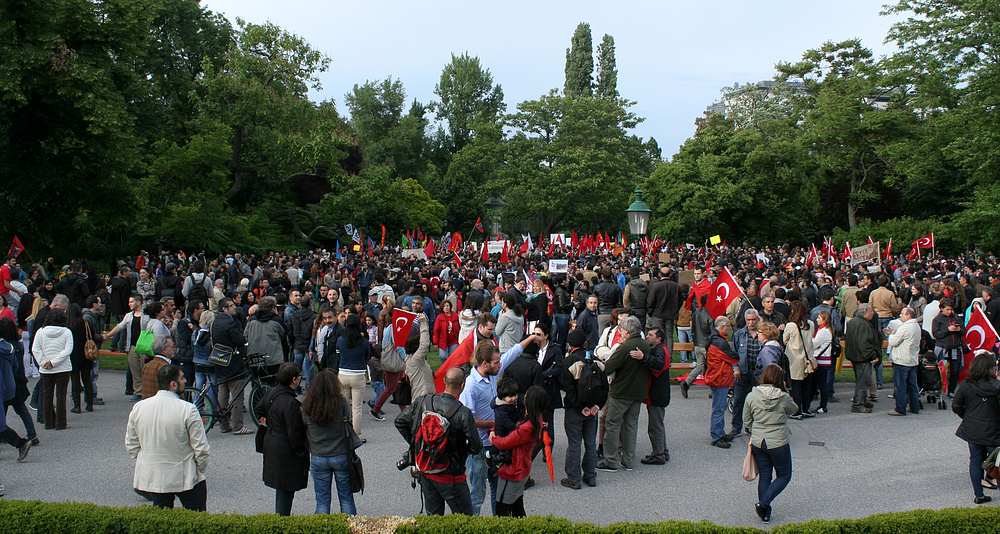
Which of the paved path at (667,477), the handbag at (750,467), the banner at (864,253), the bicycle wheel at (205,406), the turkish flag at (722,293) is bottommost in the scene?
the paved path at (667,477)

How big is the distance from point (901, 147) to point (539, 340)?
3486cm

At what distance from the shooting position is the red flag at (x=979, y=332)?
29.8 feet

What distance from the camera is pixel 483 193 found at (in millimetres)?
53812

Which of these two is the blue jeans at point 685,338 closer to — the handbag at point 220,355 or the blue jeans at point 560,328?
the blue jeans at point 560,328

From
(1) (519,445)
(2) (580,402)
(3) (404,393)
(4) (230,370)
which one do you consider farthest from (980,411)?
(4) (230,370)

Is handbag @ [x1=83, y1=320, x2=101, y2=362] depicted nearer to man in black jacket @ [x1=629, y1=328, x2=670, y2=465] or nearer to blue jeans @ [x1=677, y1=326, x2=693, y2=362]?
man in black jacket @ [x1=629, y1=328, x2=670, y2=465]

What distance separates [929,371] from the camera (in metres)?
10.5

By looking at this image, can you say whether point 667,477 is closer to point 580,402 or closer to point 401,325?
point 580,402

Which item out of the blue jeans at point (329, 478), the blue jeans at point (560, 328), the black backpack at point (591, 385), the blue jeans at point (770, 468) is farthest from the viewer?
the blue jeans at point (560, 328)

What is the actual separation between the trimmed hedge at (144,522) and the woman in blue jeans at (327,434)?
53 centimetres

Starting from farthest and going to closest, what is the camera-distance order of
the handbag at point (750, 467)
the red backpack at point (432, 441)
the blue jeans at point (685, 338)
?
the blue jeans at point (685, 338), the handbag at point (750, 467), the red backpack at point (432, 441)

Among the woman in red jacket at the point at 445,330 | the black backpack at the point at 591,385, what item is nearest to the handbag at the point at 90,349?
the woman in red jacket at the point at 445,330

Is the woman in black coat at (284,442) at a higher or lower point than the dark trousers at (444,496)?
higher

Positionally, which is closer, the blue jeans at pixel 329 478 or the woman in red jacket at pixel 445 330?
the blue jeans at pixel 329 478
